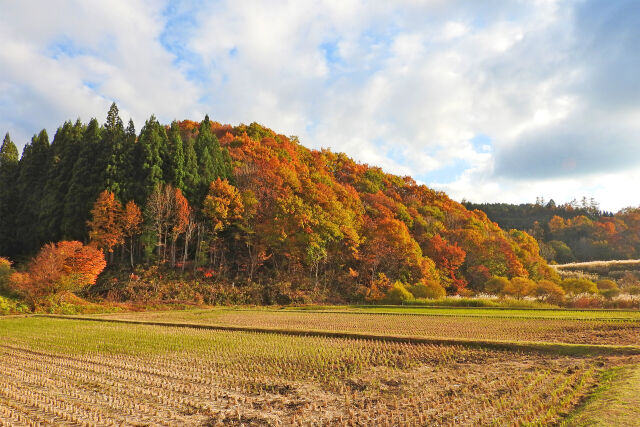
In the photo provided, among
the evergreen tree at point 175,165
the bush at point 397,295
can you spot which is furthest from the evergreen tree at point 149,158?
the bush at point 397,295

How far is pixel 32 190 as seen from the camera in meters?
45.1

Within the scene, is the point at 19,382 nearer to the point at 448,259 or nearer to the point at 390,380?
the point at 390,380

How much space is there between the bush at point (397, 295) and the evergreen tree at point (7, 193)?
4152 cm

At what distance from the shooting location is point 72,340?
51.5 feet

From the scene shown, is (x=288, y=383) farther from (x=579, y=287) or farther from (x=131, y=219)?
(x=579, y=287)

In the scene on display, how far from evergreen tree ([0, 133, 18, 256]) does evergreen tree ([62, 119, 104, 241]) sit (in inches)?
442

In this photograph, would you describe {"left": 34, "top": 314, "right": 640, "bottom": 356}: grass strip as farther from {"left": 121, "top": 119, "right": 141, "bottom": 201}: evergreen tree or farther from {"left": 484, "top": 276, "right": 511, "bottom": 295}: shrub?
{"left": 484, "top": 276, "right": 511, "bottom": 295}: shrub

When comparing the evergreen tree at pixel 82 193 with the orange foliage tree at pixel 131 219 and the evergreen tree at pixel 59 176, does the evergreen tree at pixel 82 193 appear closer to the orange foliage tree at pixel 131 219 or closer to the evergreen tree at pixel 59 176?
the evergreen tree at pixel 59 176

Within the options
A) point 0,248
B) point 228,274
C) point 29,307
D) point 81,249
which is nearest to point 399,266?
point 228,274

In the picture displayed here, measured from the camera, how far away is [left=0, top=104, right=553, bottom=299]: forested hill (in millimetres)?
36594

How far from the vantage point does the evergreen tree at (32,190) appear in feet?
134

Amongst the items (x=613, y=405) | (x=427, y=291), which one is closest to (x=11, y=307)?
(x=613, y=405)

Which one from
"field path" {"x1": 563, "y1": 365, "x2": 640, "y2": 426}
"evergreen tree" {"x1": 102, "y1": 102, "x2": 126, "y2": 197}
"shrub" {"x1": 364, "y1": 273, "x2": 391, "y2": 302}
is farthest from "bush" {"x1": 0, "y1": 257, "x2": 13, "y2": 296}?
"field path" {"x1": 563, "y1": 365, "x2": 640, "y2": 426}

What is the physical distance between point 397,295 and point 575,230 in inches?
3132
